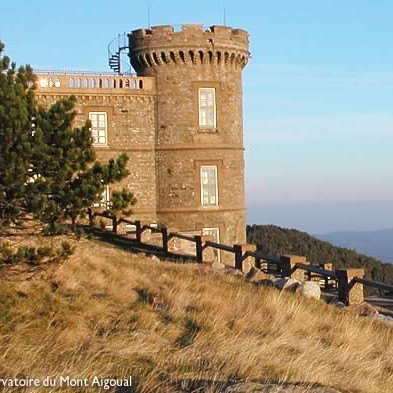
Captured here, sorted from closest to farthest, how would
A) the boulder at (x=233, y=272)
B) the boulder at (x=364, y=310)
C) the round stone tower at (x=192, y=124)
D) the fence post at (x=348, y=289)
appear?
1. the boulder at (x=364, y=310)
2. the fence post at (x=348, y=289)
3. the boulder at (x=233, y=272)
4. the round stone tower at (x=192, y=124)

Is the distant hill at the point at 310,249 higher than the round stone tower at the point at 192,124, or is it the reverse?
the round stone tower at the point at 192,124

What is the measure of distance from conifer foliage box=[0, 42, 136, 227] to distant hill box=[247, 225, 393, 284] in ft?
135

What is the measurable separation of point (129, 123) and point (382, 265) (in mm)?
33813

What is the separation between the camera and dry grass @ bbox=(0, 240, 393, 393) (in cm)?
695

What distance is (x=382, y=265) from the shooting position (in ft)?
182

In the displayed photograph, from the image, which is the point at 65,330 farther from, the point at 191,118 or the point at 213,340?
the point at 191,118

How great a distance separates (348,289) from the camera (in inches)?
517

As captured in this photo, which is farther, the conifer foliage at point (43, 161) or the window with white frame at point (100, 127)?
the window with white frame at point (100, 127)

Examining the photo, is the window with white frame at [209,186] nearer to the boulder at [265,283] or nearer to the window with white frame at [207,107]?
the window with white frame at [207,107]

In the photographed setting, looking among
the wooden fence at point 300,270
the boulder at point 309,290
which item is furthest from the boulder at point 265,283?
the wooden fence at point 300,270

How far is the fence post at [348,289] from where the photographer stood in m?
13.1

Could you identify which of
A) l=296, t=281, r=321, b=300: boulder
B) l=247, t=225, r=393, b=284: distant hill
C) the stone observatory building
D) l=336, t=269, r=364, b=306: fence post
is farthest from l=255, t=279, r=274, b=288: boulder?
l=247, t=225, r=393, b=284: distant hill

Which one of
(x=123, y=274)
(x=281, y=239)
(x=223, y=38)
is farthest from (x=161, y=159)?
(x=281, y=239)

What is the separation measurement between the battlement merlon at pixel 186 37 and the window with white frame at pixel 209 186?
510 centimetres
